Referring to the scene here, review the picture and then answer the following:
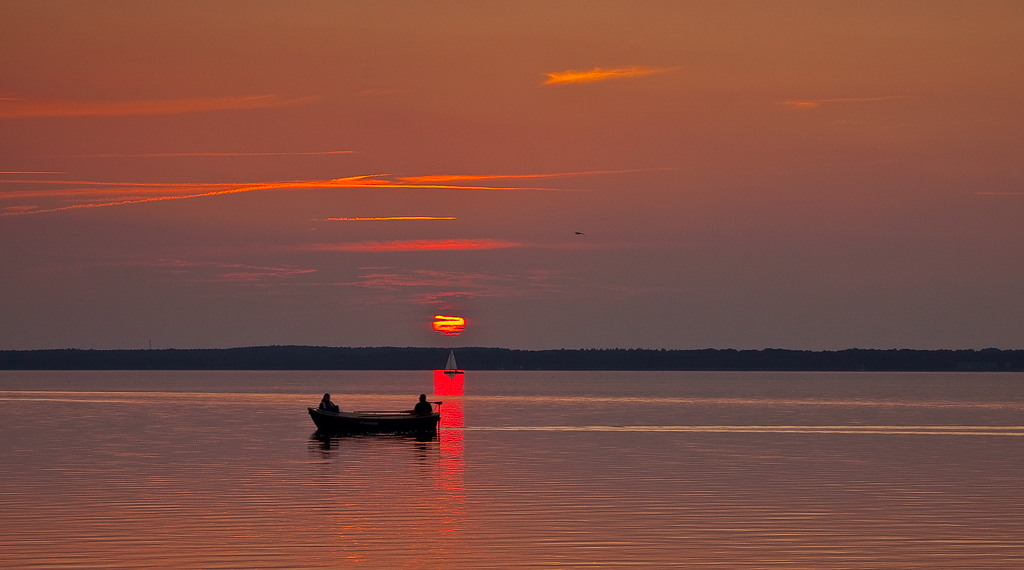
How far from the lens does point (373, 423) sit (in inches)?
3187

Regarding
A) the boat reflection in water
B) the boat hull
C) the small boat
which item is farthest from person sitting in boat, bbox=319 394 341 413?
the boat reflection in water

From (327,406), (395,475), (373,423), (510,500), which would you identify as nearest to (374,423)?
(373,423)

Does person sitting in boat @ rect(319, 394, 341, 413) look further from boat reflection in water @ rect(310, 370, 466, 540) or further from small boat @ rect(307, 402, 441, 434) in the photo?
boat reflection in water @ rect(310, 370, 466, 540)

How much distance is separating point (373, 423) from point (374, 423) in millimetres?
81

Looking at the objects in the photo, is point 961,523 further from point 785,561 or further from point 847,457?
point 847,457

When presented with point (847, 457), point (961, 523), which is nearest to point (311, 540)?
point (961, 523)

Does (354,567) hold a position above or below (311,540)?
below

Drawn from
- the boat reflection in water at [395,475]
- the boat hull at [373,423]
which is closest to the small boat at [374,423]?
the boat hull at [373,423]

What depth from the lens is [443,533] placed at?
3581 cm

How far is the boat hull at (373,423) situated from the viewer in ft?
264

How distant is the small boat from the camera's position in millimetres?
80625

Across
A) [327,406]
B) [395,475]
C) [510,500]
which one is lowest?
[510,500]

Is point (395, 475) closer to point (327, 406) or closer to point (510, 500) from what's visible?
point (510, 500)

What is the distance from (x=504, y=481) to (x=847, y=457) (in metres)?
22.3
